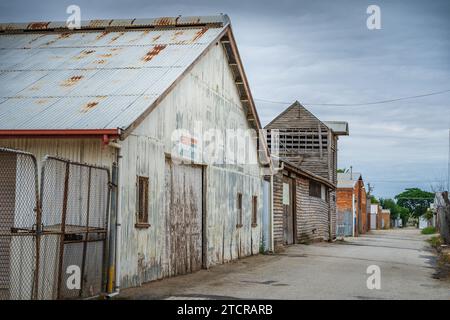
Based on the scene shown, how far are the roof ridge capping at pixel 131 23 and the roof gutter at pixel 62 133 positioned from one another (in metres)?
7.72

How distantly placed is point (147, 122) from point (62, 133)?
2311 millimetres

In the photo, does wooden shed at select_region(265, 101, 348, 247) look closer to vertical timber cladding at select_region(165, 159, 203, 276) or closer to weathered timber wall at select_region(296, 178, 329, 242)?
weathered timber wall at select_region(296, 178, 329, 242)

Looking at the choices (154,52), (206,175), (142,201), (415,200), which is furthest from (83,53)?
(415,200)

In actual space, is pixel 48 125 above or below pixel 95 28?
below

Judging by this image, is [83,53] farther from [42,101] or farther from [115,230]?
[115,230]

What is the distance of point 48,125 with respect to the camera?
12.0 meters

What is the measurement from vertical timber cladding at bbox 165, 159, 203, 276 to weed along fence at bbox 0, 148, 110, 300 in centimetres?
314

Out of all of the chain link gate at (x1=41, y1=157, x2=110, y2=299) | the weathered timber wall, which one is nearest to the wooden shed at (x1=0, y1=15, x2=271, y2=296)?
the chain link gate at (x1=41, y1=157, x2=110, y2=299)

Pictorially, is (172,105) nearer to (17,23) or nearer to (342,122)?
(17,23)

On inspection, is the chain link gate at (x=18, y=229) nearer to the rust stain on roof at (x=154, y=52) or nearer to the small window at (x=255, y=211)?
the rust stain on roof at (x=154, y=52)

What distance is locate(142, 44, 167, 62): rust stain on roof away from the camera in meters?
16.0

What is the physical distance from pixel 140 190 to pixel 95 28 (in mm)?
7455

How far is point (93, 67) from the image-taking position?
50.5ft
